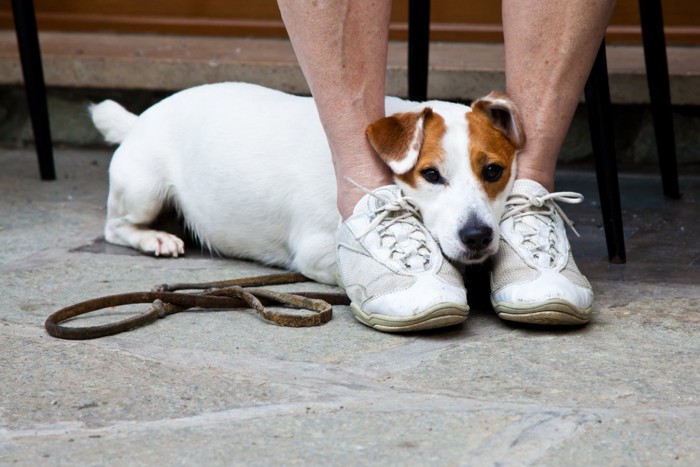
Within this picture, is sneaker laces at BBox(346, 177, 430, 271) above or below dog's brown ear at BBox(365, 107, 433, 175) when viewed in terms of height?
below

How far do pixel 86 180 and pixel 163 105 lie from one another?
811mm

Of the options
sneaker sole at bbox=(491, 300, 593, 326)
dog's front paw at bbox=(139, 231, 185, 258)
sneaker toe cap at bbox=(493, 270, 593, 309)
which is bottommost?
dog's front paw at bbox=(139, 231, 185, 258)

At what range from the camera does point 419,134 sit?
6.66 ft

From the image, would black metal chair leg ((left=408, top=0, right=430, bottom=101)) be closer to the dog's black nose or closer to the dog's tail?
the dog's tail

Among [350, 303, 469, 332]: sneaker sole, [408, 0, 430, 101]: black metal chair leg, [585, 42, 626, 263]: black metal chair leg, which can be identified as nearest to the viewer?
[350, 303, 469, 332]: sneaker sole

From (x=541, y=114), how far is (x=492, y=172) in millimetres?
163

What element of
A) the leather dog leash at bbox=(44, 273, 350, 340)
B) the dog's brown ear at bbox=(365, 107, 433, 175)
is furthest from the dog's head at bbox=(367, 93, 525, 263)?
the leather dog leash at bbox=(44, 273, 350, 340)

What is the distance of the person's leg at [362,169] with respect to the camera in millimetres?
1918

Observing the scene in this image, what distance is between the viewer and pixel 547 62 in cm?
Result: 205

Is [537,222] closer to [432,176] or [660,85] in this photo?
[432,176]

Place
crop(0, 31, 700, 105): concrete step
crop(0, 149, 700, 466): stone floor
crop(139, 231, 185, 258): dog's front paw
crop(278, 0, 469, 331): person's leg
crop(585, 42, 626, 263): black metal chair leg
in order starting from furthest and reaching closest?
crop(0, 31, 700, 105): concrete step → crop(139, 231, 185, 258): dog's front paw → crop(585, 42, 626, 263): black metal chair leg → crop(278, 0, 469, 331): person's leg → crop(0, 149, 700, 466): stone floor

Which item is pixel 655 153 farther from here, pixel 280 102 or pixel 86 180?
pixel 86 180

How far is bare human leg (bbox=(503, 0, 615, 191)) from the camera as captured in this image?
2.03m

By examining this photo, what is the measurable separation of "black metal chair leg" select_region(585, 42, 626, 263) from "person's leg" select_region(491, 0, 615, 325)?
0.28 meters
